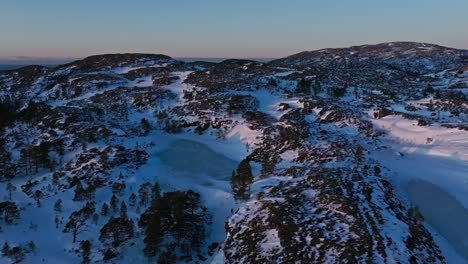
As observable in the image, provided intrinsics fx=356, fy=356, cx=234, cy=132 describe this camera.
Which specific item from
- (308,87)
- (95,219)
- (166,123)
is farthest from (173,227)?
(308,87)

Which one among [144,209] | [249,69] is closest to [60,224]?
[144,209]

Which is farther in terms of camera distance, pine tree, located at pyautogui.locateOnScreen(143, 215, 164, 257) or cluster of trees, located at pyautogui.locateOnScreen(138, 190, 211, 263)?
cluster of trees, located at pyautogui.locateOnScreen(138, 190, 211, 263)

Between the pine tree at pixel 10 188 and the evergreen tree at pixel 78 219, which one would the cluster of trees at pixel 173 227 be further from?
the pine tree at pixel 10 188

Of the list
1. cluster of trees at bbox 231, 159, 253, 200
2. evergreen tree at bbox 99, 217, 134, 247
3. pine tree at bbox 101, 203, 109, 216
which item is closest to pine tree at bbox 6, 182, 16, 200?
pine tree at bbox 101, 203, 109, 216

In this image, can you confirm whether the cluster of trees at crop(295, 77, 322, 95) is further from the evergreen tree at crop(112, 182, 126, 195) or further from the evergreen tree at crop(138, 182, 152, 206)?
the evergreen tree at crop(112, 182, 126, 195)

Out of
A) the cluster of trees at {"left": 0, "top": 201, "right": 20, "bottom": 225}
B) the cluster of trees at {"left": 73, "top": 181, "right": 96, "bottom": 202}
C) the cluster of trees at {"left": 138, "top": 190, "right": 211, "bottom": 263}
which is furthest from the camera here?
the cluster of trees at {"left": 73, "top": 181, "right": 96, "bottom": 202}

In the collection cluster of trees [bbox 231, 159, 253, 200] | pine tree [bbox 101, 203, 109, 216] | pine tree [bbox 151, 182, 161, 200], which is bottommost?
pine tree [bbox 101, 203, 109, 216]

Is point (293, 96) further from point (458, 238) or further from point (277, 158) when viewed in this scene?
point (458, 238)
